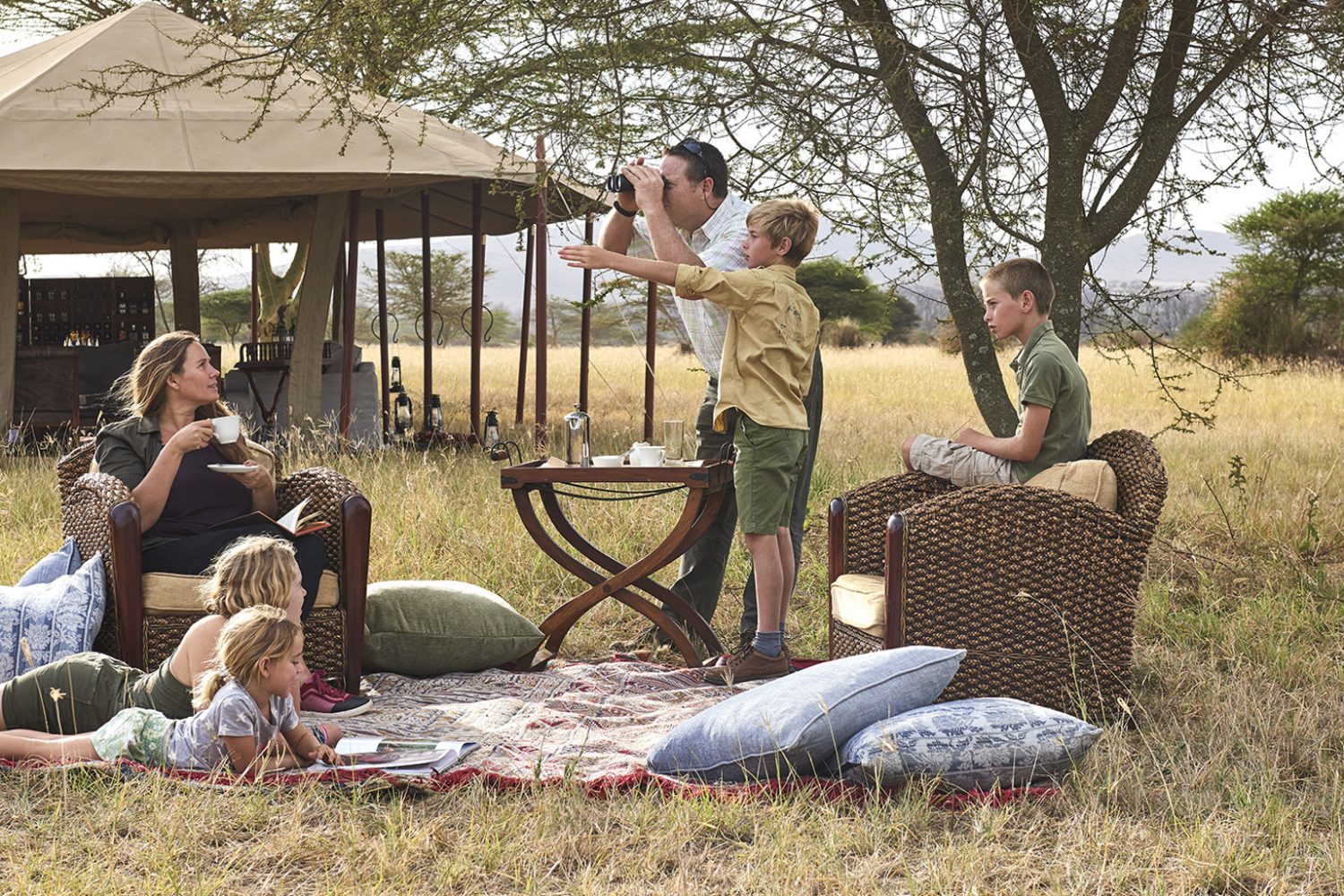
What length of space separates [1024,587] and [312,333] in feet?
24.4

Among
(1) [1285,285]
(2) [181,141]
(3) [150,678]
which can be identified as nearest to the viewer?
(3) [150,678]

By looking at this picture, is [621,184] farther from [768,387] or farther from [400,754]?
[400,754]

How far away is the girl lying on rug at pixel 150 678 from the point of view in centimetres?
391

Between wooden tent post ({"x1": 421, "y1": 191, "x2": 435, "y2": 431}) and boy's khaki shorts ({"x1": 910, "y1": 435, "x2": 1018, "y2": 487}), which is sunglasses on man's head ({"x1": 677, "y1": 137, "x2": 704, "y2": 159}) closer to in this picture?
boy's khaki shorts ({"x1": 910, "y1": 435, "x2": 1018, "y2": 487})

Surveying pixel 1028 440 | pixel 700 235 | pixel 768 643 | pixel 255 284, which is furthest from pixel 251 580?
pixel 255 284

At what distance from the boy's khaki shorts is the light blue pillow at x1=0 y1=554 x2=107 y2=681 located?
2.61 m

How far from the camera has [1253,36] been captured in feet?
20.9

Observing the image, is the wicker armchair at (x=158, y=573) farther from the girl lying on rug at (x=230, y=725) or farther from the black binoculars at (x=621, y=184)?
the black binoculars at (x=621, y=184)

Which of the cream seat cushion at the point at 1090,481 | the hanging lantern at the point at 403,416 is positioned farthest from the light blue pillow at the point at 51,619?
the hanging lantern at the point at 403,416

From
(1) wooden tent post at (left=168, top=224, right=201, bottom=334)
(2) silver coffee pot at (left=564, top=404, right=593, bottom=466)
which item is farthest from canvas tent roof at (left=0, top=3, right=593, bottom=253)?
(2) silver coffee pot at (left=564, top=404, right=593, bottom=466)

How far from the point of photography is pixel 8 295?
33.7 ft

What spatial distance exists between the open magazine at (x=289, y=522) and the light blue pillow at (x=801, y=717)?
149 centimetres

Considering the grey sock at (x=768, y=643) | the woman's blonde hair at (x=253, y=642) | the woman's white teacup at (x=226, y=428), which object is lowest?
the grey sock at (x=768, y=643)

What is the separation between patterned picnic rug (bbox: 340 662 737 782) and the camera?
3.97 m
